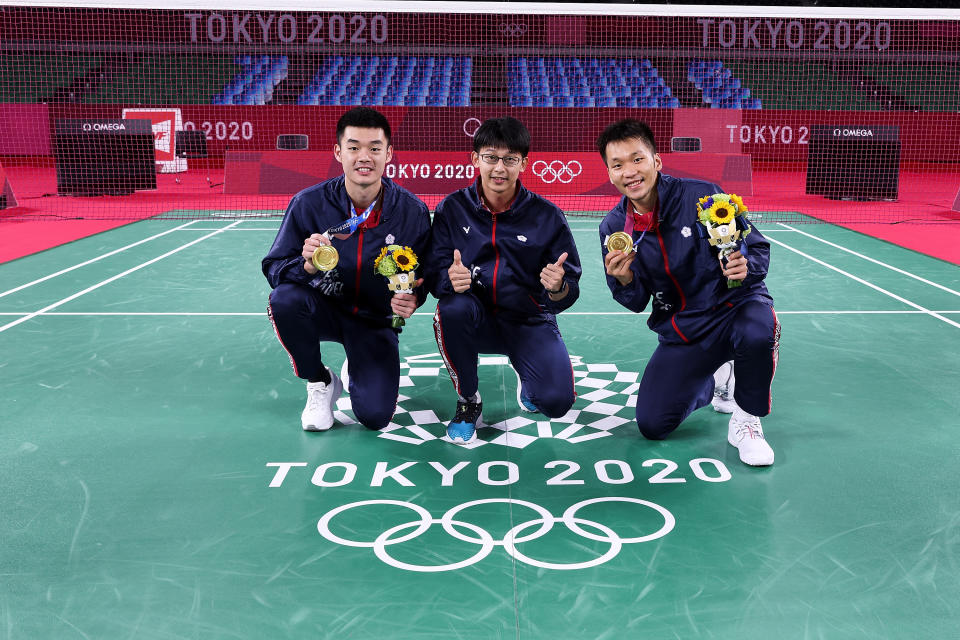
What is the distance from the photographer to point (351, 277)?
15.2 feet

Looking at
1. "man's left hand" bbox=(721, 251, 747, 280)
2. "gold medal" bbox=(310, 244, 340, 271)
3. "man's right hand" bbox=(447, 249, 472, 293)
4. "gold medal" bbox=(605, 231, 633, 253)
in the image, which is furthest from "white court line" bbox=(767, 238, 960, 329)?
"gold medal" bbox=(310, 244, 340, 271)

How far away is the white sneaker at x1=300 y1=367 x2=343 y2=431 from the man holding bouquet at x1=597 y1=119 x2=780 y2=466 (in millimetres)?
1613

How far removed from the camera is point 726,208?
152 inches

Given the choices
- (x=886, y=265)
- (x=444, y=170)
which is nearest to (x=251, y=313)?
(x=886, y=265)

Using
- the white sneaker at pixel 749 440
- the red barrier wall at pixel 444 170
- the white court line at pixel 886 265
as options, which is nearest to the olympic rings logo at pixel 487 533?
the white sneaker at pixel 749 440

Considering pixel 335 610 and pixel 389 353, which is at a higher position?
pixel 389 353

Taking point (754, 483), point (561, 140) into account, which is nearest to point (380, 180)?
point (754, 483)

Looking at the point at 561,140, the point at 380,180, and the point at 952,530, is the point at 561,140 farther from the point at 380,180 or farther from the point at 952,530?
the point at 952,530

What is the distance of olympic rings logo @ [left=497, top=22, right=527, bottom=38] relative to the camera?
1068 inches

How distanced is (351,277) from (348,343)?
1.25ft

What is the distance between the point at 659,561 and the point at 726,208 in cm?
162

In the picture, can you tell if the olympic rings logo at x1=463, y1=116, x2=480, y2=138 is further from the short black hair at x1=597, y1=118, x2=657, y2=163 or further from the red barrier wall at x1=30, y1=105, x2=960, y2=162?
the short black hair at x1=597, y1=118, x2=657, y2=163

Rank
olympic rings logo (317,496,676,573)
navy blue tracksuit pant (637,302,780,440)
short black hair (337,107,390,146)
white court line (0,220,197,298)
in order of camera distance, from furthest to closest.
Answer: white court line (0,220,197,298)
short black hair (337,107,390,146)
navy blue tracksuit pant (637,302,780,440)
olympic rings logo (317,496,676,573)

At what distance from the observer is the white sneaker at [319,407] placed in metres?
4.48
